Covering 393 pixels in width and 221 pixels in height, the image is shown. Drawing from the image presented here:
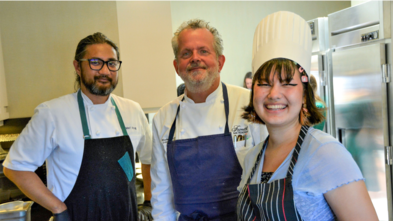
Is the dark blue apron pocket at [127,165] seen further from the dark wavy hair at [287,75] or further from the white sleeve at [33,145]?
the dark wavy hair at [287,75]

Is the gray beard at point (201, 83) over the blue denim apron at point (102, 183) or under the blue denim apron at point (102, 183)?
over

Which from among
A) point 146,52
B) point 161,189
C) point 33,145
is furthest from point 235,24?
point 33,145

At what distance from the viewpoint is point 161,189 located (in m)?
1.62

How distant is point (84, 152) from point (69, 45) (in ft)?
3.48

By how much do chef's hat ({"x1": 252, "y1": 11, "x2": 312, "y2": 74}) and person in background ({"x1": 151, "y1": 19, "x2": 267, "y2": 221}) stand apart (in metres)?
0.50

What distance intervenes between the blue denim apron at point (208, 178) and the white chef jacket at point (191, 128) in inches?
2.1

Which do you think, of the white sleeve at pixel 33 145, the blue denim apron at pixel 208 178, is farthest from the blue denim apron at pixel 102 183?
the blue denim apron at pixel 208 178

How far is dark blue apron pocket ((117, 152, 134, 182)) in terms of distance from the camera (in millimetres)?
1708

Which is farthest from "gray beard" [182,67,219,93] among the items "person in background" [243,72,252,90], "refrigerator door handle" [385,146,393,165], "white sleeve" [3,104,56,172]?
"person in background" [243,72,252,90]

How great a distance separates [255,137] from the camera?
1.52 meters

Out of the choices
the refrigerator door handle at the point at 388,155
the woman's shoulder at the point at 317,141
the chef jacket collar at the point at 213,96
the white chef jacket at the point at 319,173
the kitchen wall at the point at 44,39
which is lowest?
the refrigerator door handle at the point at 388,155

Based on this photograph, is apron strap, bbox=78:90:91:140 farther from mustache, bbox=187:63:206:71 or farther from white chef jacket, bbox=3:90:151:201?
mustache, bbox=187:63:206:71

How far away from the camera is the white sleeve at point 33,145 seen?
1.56 metres

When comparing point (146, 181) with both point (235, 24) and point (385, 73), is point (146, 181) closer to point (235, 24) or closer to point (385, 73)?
point (385, 73)
